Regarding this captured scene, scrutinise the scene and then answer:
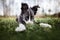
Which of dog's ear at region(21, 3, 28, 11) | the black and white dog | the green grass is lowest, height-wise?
the green grass

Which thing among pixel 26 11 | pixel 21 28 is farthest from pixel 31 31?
pixel 26 11

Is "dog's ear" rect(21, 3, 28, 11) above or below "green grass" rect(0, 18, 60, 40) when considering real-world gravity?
above

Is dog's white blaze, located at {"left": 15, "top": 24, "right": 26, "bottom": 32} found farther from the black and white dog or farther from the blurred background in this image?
the blurred background

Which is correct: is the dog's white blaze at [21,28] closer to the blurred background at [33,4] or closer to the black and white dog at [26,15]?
the black and white dog at [26,15]

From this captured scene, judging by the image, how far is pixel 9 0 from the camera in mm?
1337

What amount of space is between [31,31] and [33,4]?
0.88 ft

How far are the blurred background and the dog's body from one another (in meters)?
0.04

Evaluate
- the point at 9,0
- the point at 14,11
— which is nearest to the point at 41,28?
the point at 14,11

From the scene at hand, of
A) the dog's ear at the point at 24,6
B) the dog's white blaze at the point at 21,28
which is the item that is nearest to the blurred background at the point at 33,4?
the dog's ear at the point at 24,6

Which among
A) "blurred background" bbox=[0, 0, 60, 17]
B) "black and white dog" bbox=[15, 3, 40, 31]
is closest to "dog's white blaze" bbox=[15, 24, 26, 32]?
"black and white dog" bbox=[15, 3, 40, 31]

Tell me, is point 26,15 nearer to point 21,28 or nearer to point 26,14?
point 26,14

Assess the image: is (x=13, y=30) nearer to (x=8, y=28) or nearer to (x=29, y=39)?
(x=8, y=28)

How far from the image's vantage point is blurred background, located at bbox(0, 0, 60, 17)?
134 cm

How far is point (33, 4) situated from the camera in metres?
1.35
